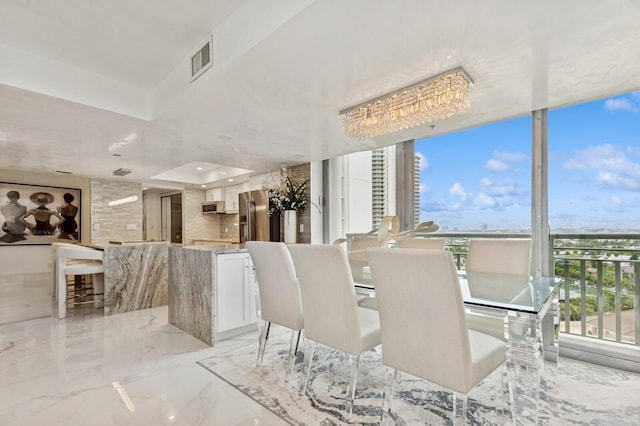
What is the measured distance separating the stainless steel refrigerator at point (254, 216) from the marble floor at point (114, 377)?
7.53ft

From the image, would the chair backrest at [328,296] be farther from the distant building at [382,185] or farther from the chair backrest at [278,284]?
the distant building at [382,185]

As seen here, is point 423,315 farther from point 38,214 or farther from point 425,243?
point 38,214

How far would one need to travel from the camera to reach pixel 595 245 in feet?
9.16

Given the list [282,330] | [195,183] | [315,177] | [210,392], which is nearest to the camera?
[210,392]

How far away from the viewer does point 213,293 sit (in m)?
2.90

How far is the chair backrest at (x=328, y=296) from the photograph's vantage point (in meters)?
1.79

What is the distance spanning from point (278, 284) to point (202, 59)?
166cm

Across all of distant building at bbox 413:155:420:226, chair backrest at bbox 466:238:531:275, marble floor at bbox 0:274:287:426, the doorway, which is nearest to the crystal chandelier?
chair backrest at bbox 466:238:531:275

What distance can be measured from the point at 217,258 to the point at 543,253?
2.97m

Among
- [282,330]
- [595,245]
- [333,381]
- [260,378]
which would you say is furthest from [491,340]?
[282,330]

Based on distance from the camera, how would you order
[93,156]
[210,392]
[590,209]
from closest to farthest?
[210,392] < [590,209] < [93,156]

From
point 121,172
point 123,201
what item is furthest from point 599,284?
point 123,201

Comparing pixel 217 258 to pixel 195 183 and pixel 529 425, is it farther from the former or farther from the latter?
pixel 195 183

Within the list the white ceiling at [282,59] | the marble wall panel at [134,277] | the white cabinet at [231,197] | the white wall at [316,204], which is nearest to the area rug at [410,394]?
the white ceiling at [282,59]
